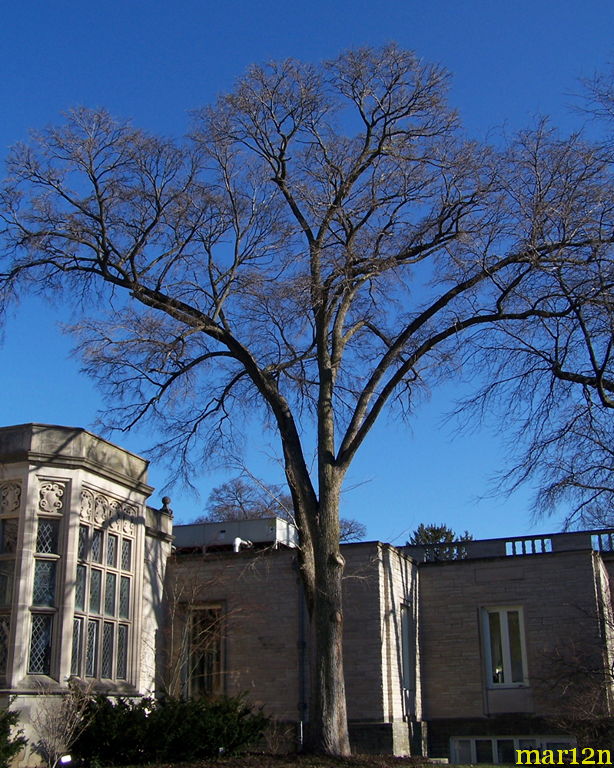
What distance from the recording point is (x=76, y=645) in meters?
14.2

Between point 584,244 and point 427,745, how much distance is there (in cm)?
1184

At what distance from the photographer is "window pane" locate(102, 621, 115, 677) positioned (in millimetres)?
15117

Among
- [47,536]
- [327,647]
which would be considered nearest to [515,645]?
[327,647]

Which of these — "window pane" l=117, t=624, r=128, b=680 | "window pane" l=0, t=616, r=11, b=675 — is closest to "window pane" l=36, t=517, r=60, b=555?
"window pane" l=0, t=616, r=11, b=675

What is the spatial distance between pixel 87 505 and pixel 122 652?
3012 mm

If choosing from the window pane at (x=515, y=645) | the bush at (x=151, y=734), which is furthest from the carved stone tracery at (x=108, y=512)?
the window pane at (x=515, y=645)

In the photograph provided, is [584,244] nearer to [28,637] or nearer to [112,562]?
[112,562]

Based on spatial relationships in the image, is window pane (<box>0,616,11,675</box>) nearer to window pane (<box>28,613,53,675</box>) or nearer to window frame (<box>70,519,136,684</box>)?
window pane (<box>28,613,53,675</box>)

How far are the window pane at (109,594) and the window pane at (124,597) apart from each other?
0.31 m

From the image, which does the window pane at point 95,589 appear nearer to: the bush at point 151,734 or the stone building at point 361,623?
the stone building at point 361,623

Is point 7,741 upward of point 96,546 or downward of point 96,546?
downward

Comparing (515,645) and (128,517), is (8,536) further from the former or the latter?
(515,645)

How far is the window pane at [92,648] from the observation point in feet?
47.8

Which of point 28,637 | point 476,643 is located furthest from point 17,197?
point 476,643
